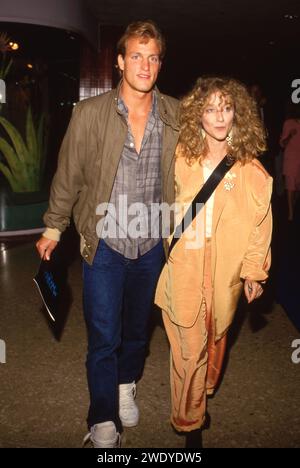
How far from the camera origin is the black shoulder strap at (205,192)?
237cm

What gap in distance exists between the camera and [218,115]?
7.77ft

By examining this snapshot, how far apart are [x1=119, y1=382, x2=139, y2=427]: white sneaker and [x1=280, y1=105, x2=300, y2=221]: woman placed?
20.4ft

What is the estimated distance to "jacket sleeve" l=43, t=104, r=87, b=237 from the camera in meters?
2.41

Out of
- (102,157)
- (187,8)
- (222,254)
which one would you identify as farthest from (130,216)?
(187,8)

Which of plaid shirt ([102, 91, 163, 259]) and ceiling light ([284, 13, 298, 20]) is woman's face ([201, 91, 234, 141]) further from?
ceiling light ([284, 13, 298, 20])

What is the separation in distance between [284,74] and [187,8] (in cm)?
819

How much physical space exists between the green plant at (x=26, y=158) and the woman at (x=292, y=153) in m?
4.08

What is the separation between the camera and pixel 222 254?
8.00 ft

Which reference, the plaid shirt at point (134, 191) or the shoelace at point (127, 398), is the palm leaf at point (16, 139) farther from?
the shoelace at point (127, 398)

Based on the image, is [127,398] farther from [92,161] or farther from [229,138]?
[229,138]

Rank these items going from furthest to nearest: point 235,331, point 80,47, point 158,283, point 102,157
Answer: point 80,47 < point 235,331 < point 158,283 < point 102,157

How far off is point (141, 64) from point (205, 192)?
0.69 meters

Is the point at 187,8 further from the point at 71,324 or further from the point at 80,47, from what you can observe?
the point at 71,324

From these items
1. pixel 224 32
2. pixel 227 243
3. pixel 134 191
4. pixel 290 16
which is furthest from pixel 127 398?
pixel 224 32
